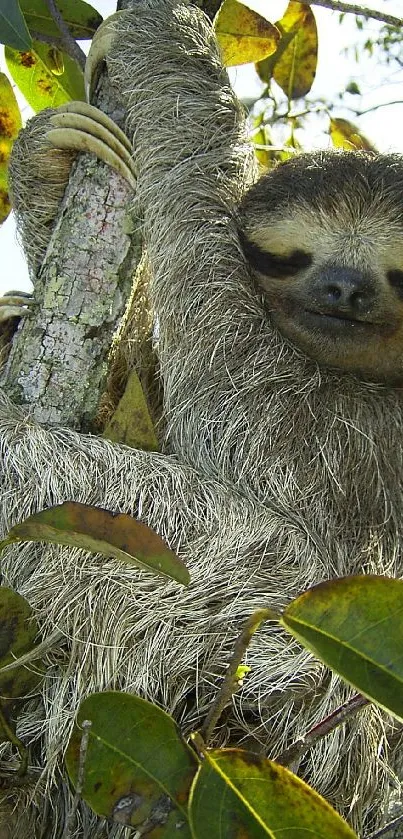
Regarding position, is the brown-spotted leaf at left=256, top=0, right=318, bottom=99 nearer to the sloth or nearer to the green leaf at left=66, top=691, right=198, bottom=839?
the sloth

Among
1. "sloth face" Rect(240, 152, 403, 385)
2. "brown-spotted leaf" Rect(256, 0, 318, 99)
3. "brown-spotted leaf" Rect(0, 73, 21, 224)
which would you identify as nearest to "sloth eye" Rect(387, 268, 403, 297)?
"sloth face" Rect(240, 152, 403, 385)

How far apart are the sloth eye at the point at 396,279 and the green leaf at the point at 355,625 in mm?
2510

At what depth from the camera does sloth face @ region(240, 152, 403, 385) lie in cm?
455

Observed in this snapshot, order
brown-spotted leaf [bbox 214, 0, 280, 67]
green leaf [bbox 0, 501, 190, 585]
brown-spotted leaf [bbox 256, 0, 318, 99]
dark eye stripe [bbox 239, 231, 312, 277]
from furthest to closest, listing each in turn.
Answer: brown-spotted leaf [bbox 256, 0, 318, 99] < brown-spotted leaf [bbox 214, 0, 280, 67] < dark eye stripe [bbox 239, 231, 312, 277] < green leaf [bbox 0, 501, 190, 585]

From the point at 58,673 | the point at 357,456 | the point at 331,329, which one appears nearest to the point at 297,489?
the point at 357,456

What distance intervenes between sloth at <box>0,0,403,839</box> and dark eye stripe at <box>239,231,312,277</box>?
1cm

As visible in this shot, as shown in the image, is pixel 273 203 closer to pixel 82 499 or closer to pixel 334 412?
pixel 334 412

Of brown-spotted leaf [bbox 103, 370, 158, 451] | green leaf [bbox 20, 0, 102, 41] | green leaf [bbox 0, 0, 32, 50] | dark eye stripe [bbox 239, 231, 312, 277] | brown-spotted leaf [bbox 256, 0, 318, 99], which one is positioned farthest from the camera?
brown-spotted leaf [bbox 256, 0, 318, 99]

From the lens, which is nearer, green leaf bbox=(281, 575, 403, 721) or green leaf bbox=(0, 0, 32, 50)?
green leaf bbox=(281, 575, 403, 721)

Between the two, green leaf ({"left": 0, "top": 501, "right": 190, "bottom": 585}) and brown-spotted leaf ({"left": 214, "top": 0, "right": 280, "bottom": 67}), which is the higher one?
brown-spotted leaf ({"left": 214, "top": 0, "right": 280, "bottom": 67})

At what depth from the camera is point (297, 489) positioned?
4.79 meters

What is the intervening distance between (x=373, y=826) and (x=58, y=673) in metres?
1.82

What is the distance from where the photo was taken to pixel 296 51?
625 cm

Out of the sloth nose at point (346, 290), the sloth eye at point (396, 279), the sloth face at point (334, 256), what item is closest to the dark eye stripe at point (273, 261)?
the sloth face at point (334, 256)
